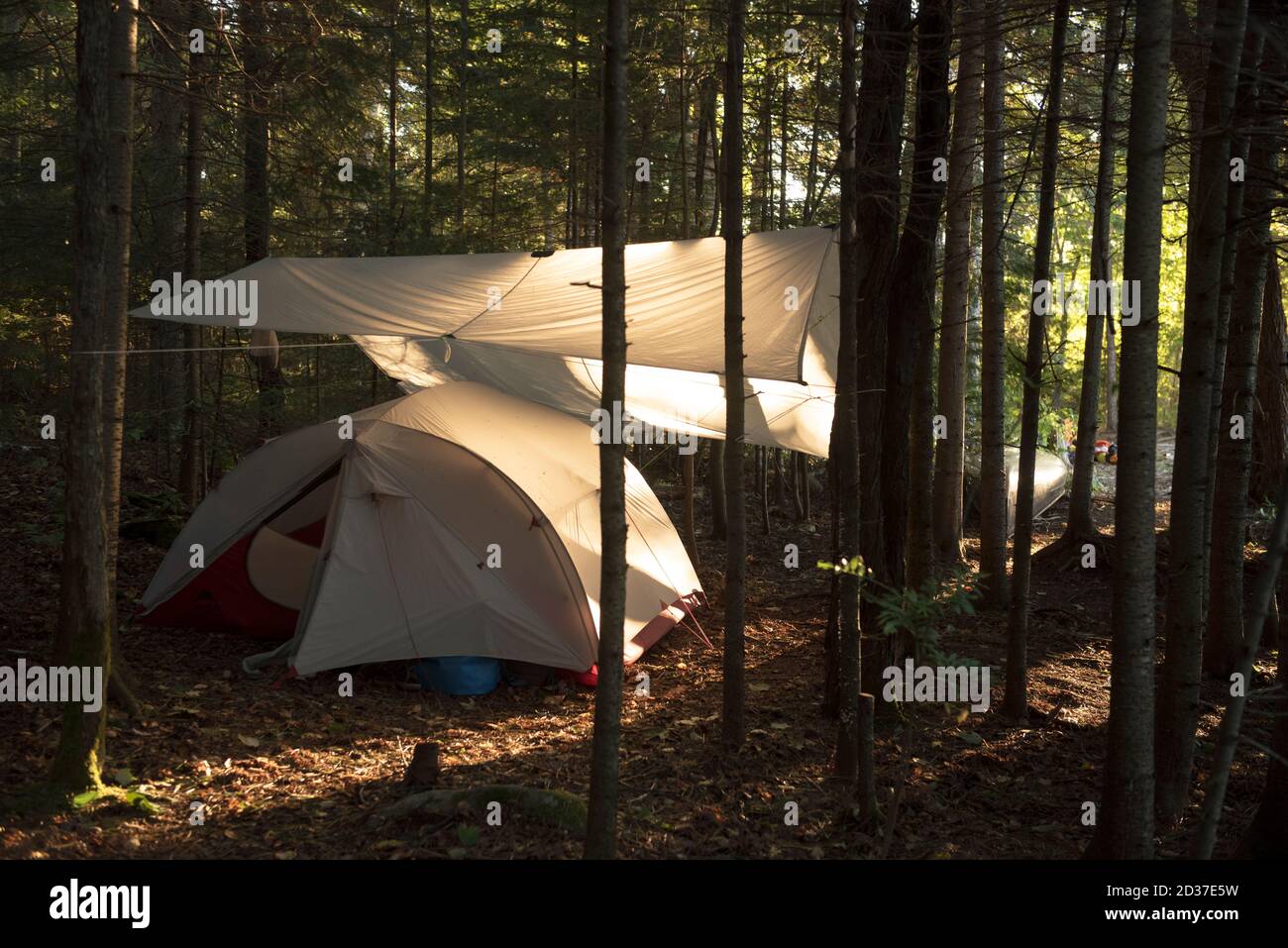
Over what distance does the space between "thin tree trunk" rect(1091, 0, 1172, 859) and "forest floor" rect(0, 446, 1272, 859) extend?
83 centimetres

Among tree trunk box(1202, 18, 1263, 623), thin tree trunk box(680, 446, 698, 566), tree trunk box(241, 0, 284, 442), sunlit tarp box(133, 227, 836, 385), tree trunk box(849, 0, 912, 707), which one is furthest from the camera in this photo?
tree trunk box(241, 0, 284, 442)

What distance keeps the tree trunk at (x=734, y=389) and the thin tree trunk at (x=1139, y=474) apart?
6.41ft

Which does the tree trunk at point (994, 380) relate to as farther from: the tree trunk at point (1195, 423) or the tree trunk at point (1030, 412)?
the tree trunk at point (1195, 423)

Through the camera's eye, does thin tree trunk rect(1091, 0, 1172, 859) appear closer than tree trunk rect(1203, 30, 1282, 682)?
Yes

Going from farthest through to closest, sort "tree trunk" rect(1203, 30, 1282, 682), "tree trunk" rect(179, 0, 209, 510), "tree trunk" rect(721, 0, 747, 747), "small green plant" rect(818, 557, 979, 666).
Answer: "tree trunk" rect(179, 0, 209, 510), "tree trunk" rect(1203, 30, 1282, 682), "tree trunk" rect(721, 0, 747, 747), "small green plant" rect(818, 557, 979, 666)

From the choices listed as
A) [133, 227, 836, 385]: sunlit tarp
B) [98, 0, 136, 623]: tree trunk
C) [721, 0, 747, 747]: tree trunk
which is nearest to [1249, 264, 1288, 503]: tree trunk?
[133, 227, 836, 385]: sunlit tarp

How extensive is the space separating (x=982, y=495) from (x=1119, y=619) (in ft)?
17.0

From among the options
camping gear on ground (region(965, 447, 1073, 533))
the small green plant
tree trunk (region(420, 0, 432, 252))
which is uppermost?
tree trunk (region(420, 0, 432, 252))

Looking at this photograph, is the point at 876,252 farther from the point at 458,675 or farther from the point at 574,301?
the point at 458,675

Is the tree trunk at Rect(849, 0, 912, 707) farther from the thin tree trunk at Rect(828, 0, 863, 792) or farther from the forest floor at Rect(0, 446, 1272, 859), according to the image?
the forest floor at Rect(0, 446, 1272, 859)

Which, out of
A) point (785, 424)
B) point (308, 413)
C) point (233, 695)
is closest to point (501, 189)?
point (308, 413)

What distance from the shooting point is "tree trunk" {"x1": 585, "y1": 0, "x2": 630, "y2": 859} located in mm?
3508
